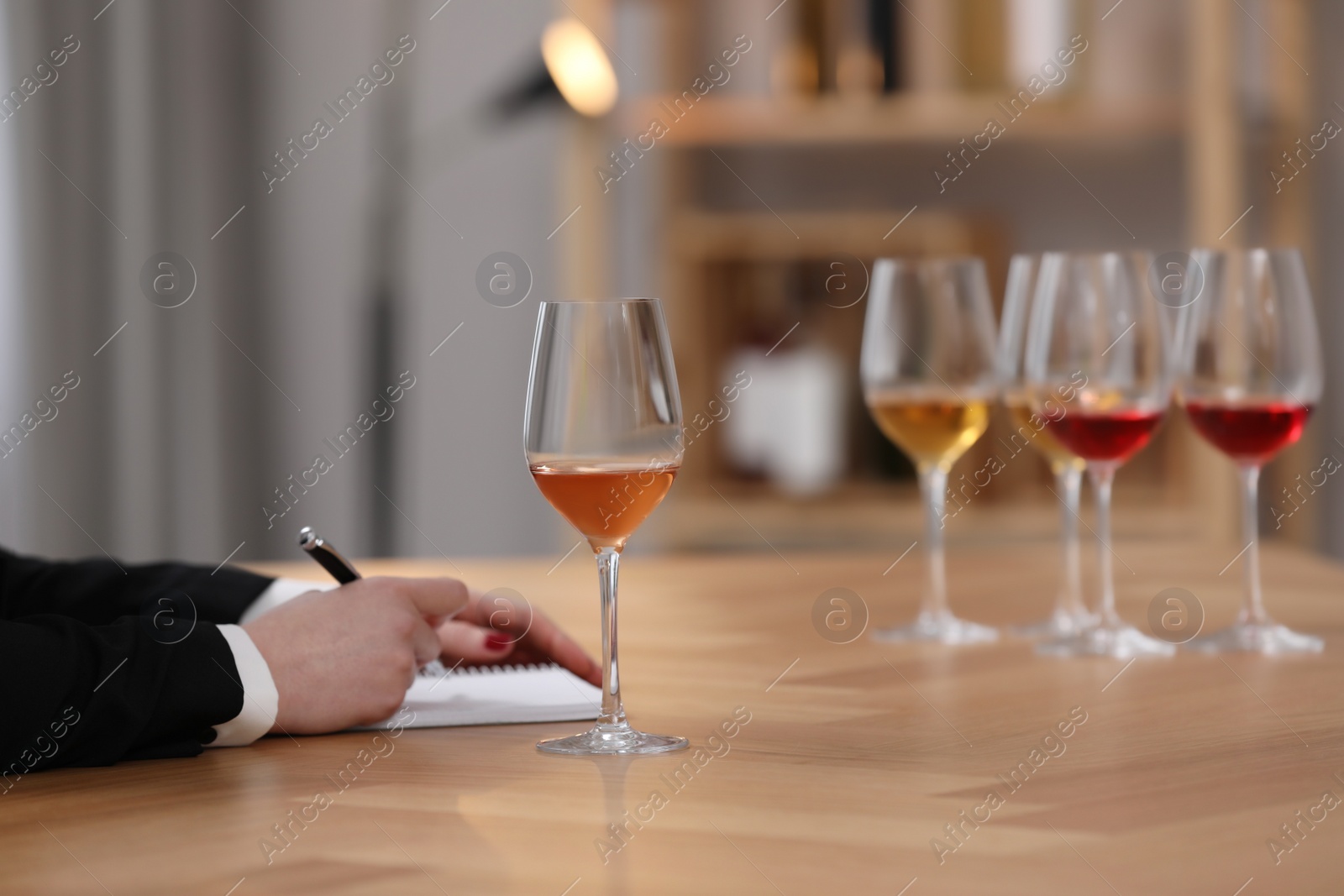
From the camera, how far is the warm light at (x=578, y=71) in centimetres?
257

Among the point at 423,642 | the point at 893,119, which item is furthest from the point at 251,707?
the point at 893,119

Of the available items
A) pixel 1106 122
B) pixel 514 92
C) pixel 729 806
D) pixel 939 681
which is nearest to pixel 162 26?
pixel 514 92

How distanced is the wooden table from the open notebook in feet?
0.07

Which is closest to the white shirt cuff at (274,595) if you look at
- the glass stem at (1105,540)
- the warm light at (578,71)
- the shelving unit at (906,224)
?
the glass stem at (1105,540)

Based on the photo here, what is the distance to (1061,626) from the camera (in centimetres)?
125

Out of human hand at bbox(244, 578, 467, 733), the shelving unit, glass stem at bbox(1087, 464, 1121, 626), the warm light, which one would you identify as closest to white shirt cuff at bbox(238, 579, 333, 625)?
human hand at bbox(244, 578, 467, 733)

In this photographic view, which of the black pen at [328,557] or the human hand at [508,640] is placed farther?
the human hand at [508,640]

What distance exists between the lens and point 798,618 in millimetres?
1343

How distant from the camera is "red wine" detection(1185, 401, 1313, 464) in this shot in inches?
46.2

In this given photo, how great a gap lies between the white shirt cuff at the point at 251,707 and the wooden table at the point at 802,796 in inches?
0.8

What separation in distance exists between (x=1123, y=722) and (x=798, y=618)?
458mm

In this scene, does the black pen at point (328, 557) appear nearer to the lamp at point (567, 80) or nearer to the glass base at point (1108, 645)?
the glass base at point (1108, 645)

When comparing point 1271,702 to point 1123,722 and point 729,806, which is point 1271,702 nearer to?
point 1123,722

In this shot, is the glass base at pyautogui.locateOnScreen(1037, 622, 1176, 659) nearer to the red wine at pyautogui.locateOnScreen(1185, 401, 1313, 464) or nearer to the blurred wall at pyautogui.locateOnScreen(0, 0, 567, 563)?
the red wine at pyautogui.locateOnScreen(1185, 401, 1313, 464)
